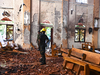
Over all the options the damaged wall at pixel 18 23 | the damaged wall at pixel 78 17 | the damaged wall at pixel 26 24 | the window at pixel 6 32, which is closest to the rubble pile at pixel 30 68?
the damaged wall at pixel 26 24

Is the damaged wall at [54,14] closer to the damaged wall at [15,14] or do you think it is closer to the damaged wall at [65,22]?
the damaged wall at [65,22]

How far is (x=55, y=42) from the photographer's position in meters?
10.6

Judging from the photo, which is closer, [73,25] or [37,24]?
[37,24]

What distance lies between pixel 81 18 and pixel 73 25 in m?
1.42

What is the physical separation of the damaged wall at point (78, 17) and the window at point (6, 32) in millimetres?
6847

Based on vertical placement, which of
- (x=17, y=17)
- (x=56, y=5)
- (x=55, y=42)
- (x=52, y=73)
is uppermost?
(x=56, y=5)

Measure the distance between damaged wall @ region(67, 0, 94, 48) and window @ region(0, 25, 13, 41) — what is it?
270 inches

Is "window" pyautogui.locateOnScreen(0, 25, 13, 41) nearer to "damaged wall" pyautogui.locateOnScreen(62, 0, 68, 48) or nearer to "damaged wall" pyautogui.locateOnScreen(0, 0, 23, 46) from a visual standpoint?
"damaged wall" pyautogui.locateOnScreen(0, 0, 23, 46)

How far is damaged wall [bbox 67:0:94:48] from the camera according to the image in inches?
433

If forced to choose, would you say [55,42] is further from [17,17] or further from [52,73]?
[52,73]

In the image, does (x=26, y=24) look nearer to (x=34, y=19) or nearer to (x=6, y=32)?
(x=34, y=19)

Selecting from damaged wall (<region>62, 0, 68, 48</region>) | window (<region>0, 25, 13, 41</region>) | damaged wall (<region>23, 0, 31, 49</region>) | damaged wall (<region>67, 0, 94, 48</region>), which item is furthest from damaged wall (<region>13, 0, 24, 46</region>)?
damaged wall (<region>67, 0, 94, 48</region>)

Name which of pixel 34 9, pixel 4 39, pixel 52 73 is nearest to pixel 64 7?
pixel 34 9

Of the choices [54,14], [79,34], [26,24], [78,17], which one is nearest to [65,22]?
[54,14]
